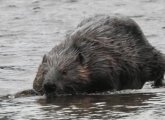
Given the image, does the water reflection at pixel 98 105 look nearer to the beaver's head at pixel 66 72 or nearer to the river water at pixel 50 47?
the river water at pixel 50 47

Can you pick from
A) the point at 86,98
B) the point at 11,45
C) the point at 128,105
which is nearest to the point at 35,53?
the point at 11,45

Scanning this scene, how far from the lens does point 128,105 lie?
8180 mm

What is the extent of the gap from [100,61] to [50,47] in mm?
4095

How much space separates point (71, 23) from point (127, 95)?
6977 mm

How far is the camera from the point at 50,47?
44.2 feet

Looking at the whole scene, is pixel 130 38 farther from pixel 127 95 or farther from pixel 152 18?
pixel 152 18

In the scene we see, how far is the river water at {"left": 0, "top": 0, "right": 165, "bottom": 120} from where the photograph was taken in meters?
7.82

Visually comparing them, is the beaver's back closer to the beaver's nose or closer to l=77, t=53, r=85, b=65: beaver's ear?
l=77, t=53, r=85, b=65: beaver's ear

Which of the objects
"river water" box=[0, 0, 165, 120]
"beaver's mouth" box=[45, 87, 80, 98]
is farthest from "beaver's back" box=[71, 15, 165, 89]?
"beaver's mouth" box=[45, 87, 80, 98]

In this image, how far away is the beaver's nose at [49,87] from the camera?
886 centimetres

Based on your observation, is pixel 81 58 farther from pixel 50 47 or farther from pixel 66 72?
pixel 50 47

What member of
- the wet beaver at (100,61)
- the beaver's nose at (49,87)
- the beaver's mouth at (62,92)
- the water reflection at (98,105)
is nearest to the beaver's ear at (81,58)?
the wet beaver at (100,61)

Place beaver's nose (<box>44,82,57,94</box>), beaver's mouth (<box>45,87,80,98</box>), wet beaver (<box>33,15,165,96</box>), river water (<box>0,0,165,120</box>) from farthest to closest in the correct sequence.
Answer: wet beaver (<box>33,15,165,96</box>) → beaver's mouth (<box>45,87,80,98</box>) → beaver's nose (<box>44,82,57,94</box>) → river water (<box>0,0,165,120</box>)

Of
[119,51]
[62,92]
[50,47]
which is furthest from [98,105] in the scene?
[50,47]
